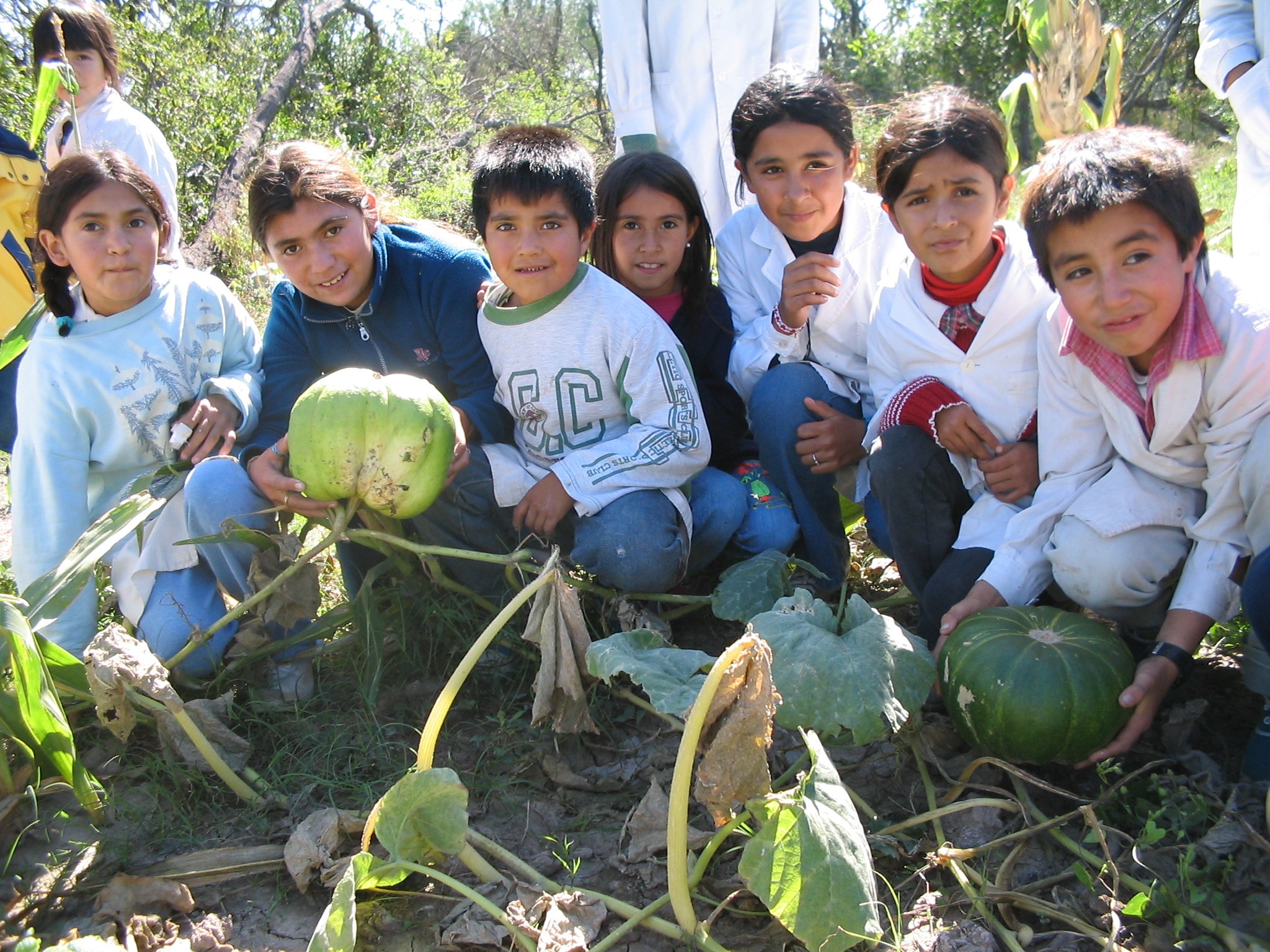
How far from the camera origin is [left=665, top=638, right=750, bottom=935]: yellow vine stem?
1400 mm

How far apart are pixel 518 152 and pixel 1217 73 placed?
7.00 ft

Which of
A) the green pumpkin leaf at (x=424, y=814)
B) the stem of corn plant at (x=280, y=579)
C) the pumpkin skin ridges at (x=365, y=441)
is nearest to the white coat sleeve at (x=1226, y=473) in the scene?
the green pumpkin leaf at (x=424, y=814)

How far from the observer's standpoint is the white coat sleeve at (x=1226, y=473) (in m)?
1.84

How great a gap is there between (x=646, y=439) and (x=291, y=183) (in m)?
1.03

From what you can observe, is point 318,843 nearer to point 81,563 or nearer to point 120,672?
point 120,672

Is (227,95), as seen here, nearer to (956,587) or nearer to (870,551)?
(870,551)

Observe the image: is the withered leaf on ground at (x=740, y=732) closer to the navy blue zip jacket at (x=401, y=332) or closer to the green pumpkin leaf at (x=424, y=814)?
the green pumpkin leaf at (x=424, y=814)

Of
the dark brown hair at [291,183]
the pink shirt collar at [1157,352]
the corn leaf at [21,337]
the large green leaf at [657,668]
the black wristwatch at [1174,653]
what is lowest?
the black wristwatch at [1174,653]

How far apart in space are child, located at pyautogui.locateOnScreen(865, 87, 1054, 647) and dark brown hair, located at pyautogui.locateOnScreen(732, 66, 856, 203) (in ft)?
1.03

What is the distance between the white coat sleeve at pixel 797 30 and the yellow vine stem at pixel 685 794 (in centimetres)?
312

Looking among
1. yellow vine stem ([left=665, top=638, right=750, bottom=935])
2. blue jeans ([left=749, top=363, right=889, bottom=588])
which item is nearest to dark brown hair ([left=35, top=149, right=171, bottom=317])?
blue jeans ([left=749, top=363, right=889, bottom=588])

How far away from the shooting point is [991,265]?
2.33 metres

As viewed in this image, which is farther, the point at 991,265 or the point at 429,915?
the point at 991,265

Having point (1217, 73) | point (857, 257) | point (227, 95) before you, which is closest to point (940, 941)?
point (857, 257)
